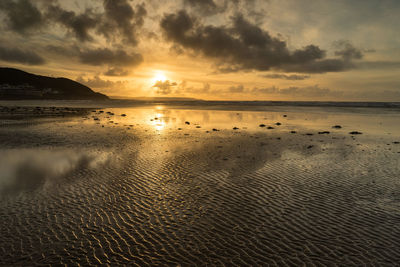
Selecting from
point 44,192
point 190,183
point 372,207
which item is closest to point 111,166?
point 44,192

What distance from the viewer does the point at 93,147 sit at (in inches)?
907

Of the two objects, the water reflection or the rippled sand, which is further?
the water reflection

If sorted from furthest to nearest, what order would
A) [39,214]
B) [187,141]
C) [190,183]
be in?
[187,141], [190,183], [39,214]

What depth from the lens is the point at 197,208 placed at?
35.7 feet

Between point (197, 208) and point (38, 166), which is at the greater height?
point (38, 166)

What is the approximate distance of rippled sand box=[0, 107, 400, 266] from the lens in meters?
7.67

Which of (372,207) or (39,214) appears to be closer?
(39,214)

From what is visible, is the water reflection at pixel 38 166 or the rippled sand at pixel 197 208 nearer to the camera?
the rippled sand at pixel 197 208

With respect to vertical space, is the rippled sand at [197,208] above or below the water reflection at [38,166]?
below

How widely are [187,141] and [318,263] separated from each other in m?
20.7

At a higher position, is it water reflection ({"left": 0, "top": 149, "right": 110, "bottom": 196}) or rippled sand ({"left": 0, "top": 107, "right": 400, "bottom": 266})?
water reflection ({"left": 0, "top": 149, "right": 110, "bottom": 196})

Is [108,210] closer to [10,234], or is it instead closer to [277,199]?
[10,234]

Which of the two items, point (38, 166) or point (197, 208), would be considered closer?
point (197, 208)

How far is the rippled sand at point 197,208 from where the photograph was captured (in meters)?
7.67
